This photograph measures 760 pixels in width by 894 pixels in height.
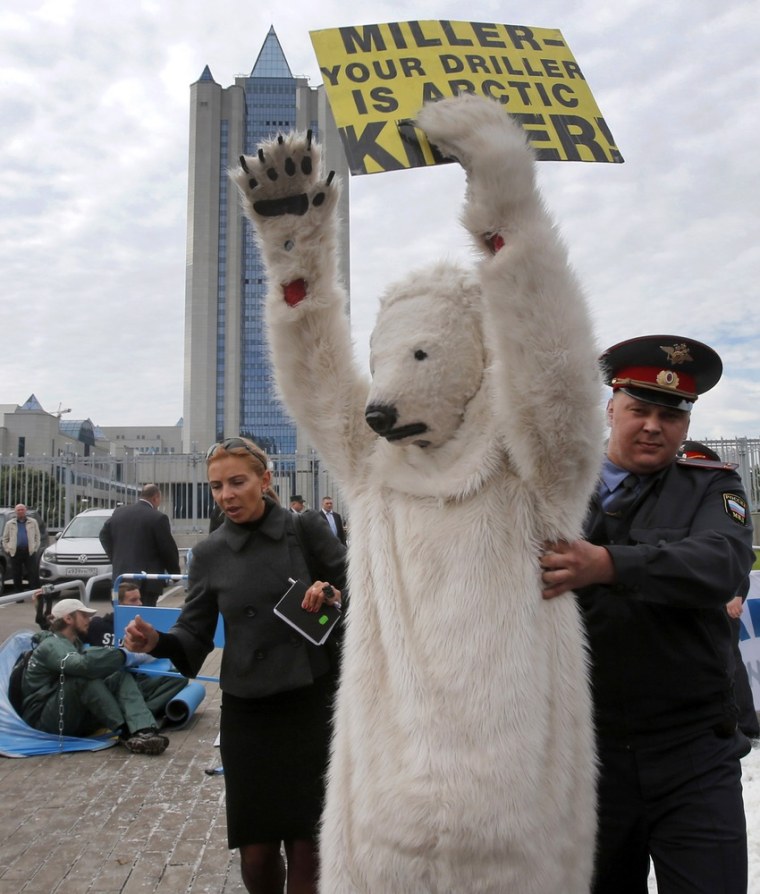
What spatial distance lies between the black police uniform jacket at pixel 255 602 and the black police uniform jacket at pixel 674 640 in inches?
43.5

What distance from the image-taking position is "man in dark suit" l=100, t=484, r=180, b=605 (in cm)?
791

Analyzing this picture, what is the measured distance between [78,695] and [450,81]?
17.6 feet

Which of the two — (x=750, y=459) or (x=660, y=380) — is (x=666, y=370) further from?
(x=750, y=459)

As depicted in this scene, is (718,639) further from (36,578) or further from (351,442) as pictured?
(36,578)

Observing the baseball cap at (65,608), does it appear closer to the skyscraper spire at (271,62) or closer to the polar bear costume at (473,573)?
the polar bear costume at (473,573)

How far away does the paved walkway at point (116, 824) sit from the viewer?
3.63 meters

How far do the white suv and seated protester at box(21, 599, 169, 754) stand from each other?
749cm

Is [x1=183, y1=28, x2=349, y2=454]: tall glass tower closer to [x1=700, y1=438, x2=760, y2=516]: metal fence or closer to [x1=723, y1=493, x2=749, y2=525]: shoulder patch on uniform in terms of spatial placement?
[x1=700, y1=438, x2=760, y2=516]: metal fence

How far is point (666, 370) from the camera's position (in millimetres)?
2127

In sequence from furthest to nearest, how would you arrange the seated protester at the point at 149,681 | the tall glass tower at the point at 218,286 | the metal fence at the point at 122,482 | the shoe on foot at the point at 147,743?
1. the tall glass tower at the point at 218,286
2. the metal fence at the point at 122,482
3. the seated protester at the point at 149,681
4. the shoe on foot at the point at 147,743

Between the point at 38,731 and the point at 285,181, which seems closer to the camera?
the point at 285,181

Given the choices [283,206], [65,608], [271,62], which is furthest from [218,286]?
[283,206]

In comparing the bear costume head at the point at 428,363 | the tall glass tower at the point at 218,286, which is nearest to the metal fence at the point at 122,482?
the bear costume head at the point at 428,363

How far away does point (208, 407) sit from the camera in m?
56.6
